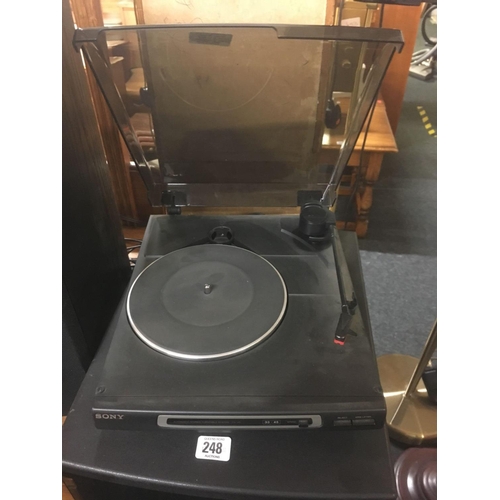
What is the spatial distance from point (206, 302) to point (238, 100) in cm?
45

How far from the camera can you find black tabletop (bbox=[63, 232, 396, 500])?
62 cm

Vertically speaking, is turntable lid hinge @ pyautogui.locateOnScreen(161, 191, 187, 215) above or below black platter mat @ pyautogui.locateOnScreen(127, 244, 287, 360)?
above

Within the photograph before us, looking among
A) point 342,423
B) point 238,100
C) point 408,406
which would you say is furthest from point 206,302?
point 408,406

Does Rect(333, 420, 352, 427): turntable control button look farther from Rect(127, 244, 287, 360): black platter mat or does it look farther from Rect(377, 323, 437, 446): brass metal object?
Rect(377, 323, 437, 446): brass metal object

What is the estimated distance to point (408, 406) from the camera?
1.29m

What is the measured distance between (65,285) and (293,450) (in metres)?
0.47

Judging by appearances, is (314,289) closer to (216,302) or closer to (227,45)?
(216,302)

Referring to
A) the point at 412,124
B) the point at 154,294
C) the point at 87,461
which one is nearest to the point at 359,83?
the point at 154,294

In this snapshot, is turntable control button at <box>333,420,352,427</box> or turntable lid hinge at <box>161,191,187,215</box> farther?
turntable lid hinge at <box>161,191,187,215</box>

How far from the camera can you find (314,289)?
30.9 inches

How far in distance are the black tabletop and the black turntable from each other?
76 mm

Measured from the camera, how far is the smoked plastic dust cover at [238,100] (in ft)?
2.54

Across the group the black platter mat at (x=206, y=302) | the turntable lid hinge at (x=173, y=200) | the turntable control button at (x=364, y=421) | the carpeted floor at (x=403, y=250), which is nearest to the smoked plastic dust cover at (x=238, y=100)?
the turntable lid hinge at (x=173, y=200)

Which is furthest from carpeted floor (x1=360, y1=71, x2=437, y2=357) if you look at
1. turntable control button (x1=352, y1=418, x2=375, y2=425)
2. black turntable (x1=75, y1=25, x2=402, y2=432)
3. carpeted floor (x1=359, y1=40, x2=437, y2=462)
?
turntable control button (x1=352, y1=418, x2=375, y2=425)
